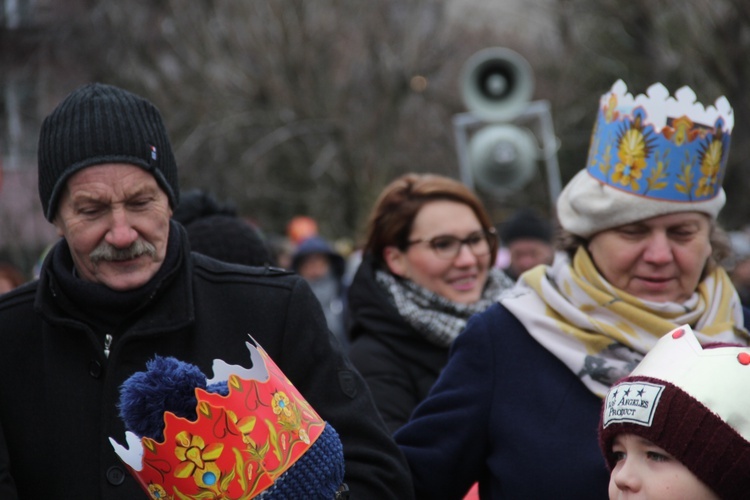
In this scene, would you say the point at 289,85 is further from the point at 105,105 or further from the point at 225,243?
the point at 105,105

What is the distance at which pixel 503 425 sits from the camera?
11.0 feet

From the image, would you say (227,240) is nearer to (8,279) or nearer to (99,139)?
(99,139)

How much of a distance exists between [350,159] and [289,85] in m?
1.52

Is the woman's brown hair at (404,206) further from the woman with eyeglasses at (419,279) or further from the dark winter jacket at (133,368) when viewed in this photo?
the dark winter jacket at (133,368)

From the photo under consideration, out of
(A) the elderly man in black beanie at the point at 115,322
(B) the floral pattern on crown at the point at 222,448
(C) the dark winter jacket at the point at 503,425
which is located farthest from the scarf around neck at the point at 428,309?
(B) the floral pattern on crown at the point at 222,448

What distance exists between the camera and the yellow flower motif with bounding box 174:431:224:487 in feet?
8.27

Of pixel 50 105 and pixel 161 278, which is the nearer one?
pixel 161 278

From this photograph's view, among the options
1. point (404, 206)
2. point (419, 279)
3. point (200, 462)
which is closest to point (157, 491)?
point (200, 462)

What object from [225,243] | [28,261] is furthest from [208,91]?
[225,243]

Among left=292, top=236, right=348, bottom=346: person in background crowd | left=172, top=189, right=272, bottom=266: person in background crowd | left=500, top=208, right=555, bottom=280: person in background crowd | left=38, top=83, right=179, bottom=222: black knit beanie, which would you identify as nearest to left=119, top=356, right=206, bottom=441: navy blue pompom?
left=38, top=83, right=179, bottom=222: black knit beanie

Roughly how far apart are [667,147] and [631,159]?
4.1 inches

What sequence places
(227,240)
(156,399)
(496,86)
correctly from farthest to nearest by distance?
(496,86) < (227,240) < (156,399)

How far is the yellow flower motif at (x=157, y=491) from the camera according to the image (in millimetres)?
2565

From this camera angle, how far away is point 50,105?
20.1m
